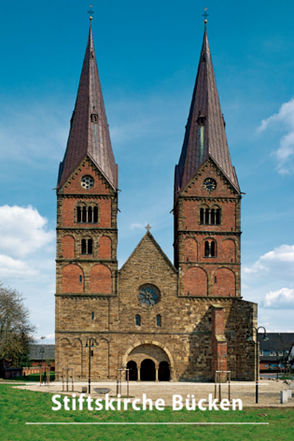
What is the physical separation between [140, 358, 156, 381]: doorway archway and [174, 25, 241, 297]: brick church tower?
7165 mm

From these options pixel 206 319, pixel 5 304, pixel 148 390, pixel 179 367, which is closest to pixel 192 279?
pixel 206 319

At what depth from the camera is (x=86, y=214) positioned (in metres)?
54.7

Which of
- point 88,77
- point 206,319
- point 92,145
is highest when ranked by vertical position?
point 88,77

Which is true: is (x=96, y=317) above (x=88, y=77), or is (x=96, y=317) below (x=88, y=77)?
below

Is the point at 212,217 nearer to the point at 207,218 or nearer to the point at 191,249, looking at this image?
the point at 207,218

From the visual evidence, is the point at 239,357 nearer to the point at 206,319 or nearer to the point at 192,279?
the point at 206,319

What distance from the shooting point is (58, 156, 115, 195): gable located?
180ft

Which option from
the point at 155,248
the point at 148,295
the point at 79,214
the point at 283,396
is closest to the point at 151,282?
the point at 148,295

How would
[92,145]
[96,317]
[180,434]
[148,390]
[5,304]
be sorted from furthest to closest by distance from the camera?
1. [5,304]
2. [92,145]
3. [96,317]
4. [148,390]
5. [180,434]

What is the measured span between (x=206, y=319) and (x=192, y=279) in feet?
12.9

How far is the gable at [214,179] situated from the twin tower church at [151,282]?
0.10 meters

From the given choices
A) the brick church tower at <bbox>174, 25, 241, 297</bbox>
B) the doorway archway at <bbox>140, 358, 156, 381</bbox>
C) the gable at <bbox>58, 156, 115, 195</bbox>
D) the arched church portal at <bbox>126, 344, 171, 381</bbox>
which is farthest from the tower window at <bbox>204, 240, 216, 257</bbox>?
the doorway archway at <bbox>140, 358, 156, 381</bbox>

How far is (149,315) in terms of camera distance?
53.3m

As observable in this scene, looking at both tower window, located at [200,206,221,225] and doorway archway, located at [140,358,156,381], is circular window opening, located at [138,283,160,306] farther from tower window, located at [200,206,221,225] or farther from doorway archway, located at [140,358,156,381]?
tower window, located at [200,206,221,225]
